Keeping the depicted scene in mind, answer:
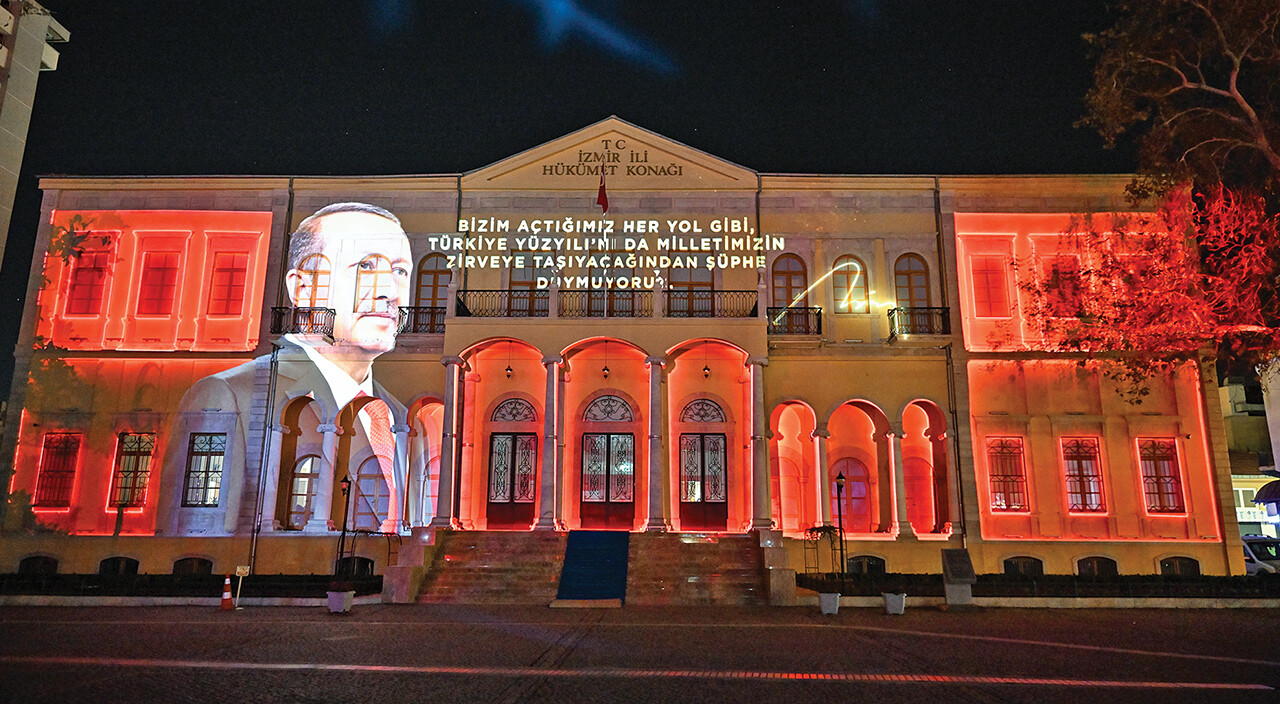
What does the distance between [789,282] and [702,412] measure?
4165 mm

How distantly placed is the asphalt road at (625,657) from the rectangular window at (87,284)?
10.1m

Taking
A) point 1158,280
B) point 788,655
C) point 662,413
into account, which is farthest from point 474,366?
point 1158,280

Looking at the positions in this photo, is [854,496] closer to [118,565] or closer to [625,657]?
[625,657]

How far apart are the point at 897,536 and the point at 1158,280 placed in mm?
8058

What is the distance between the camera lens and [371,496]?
2188 cm

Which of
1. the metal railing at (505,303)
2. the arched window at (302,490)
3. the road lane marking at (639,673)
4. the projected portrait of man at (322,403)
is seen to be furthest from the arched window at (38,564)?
the road lane marking at (639,673)

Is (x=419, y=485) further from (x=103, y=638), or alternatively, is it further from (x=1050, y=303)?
(x=1050, y=303)

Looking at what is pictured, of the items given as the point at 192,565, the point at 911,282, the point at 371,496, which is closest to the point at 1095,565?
the point at 911,282

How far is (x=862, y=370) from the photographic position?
71.0ft

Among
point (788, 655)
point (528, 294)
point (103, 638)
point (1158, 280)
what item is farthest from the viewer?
point (528, 294)

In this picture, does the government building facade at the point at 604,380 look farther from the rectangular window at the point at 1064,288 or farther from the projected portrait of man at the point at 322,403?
the rectangular window at the point at 1064,288

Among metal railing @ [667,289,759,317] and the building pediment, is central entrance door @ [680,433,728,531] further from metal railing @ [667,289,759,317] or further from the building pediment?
the building pediment

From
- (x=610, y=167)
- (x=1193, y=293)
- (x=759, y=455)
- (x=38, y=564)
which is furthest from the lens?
(x=610, y=167)

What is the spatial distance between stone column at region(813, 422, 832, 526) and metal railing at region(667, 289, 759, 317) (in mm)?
3410
